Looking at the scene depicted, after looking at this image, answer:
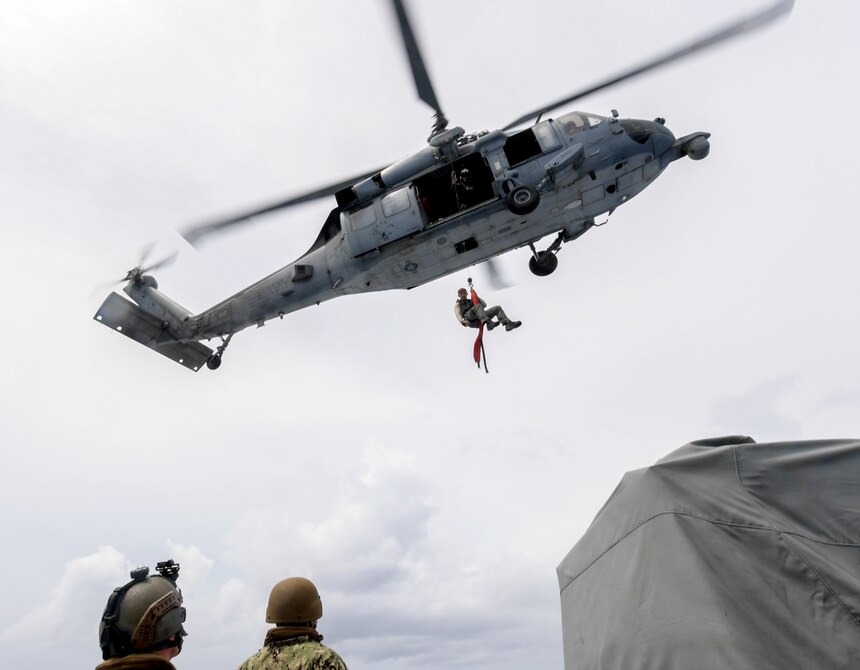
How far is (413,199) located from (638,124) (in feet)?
16.8

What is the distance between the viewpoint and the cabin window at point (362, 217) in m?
14.4

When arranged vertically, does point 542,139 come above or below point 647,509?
above

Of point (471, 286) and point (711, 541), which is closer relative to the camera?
point (711, 541)

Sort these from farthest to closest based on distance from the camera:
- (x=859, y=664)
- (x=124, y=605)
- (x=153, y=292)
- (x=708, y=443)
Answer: (x=153, y=292) → (x=124, y=605) → (x=708, y=443) → (x=859, y=664)

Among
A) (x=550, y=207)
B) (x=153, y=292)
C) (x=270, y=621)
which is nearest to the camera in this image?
(x=270, y=621)

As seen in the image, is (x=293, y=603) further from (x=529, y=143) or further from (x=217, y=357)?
(x=217, y=357)

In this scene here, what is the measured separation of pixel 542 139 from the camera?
44.8 ft

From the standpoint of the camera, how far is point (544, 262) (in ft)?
50.1

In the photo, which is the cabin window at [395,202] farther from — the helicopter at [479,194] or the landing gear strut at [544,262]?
the landing gear strut at [544,262]

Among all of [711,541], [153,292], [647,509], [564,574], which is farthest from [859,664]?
[153,292]

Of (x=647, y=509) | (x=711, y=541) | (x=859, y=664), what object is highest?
(x=647, y=509)

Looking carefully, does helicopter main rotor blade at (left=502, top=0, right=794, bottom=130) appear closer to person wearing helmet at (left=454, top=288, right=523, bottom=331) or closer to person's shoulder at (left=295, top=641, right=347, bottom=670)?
person wearing helmet at (left=454, top=288, right=523, bottom=331)

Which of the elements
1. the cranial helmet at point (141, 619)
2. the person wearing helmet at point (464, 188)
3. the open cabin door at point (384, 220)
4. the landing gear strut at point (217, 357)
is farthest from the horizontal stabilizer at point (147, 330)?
the cranial helmet at point (141, 619)

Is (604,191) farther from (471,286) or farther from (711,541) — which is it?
(711,541)
